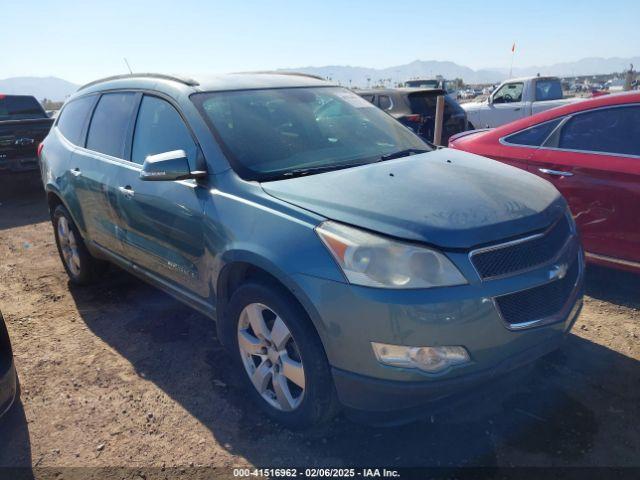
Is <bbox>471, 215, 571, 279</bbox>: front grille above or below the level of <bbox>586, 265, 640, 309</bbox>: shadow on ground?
above

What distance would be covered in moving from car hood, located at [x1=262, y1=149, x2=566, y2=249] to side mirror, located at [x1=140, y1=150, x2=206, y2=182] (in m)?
0.50

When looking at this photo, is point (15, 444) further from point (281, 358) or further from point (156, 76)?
point (156, 76)

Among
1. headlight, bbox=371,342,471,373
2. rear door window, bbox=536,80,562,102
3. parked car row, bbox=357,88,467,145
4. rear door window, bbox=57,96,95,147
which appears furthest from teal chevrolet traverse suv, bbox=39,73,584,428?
rear door window, bbox=536,80,562,102

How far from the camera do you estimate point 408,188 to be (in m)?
2.51

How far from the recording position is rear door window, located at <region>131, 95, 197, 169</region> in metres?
3.04

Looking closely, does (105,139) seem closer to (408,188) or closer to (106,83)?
(106,83)

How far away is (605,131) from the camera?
3.89 m

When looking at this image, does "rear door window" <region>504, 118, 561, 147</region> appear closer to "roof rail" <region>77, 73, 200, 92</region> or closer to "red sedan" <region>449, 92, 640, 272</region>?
"red sedan" <region>449, 92, 640, 272</region>

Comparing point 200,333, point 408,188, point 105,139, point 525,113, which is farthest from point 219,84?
point 525,113

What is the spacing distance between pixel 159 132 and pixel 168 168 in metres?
0.68

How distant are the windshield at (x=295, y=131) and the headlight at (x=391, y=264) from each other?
30.7 inches

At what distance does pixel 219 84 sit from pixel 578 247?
2.39m

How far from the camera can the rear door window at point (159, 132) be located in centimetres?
304

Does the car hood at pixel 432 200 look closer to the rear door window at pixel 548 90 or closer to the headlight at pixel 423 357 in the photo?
the headlight at pixel 423 357
